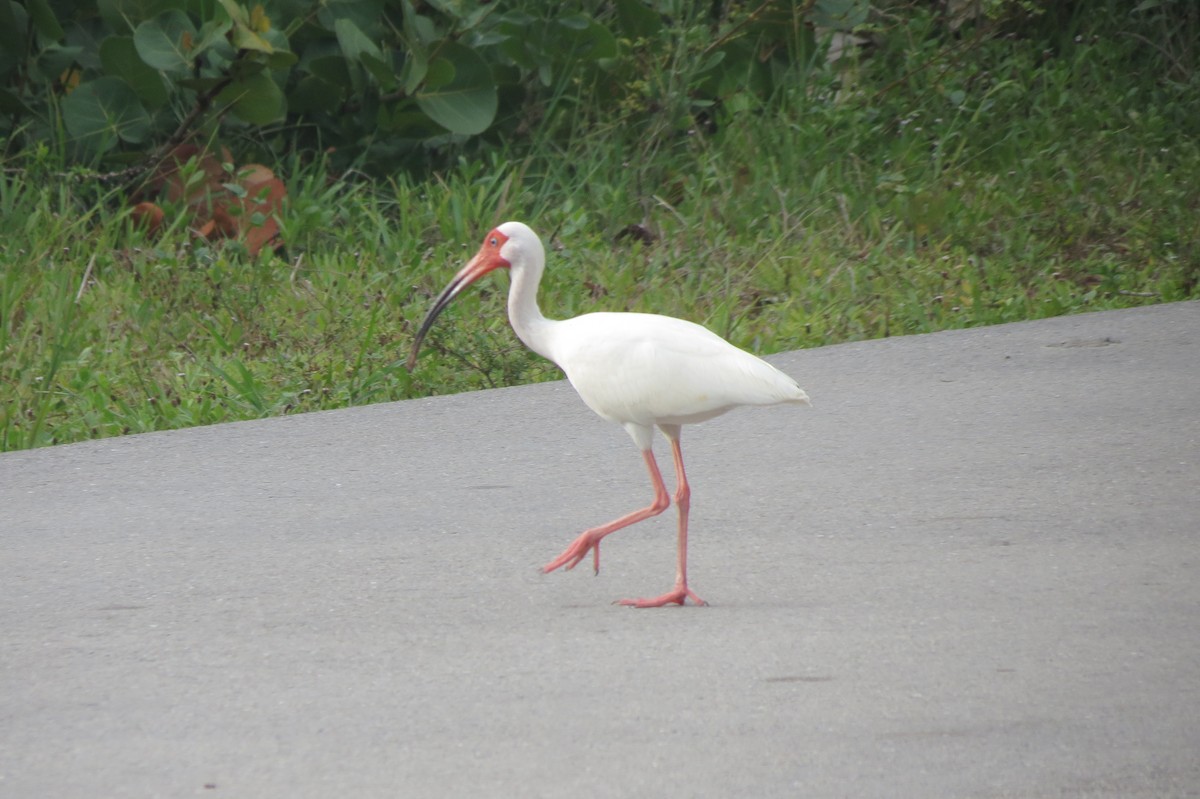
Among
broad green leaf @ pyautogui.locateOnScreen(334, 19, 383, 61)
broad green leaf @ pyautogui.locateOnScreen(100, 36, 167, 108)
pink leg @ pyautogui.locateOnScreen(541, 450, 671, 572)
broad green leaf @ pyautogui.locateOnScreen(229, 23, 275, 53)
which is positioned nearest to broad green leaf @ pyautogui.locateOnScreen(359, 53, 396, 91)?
broad green leaf @ pyautogui.locateOnScreen(334, 19, 383, 61)

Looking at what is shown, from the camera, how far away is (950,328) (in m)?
7.38

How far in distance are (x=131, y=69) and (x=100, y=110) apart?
26 cm

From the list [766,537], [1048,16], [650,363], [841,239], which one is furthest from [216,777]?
[1048,16]

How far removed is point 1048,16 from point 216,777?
9.35 meters

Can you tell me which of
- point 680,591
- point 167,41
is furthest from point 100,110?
point 680,591

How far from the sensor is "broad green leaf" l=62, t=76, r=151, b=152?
27.7ft

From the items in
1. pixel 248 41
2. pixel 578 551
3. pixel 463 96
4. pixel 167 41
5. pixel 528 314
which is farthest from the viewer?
pixel 463 96

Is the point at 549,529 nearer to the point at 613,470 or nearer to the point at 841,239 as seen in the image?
the point at 613,470

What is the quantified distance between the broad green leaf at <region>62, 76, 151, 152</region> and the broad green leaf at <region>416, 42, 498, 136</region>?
140cm

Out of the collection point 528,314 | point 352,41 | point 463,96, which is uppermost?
point 528,314

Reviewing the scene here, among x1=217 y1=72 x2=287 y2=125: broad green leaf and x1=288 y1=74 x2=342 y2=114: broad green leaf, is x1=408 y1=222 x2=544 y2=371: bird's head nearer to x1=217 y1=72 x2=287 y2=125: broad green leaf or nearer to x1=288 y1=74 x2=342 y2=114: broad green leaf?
x1=217 y1=72 x2=287 y2=125: broad green leaf

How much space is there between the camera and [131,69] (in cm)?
837

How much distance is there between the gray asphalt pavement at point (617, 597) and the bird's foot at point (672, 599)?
0.05 m

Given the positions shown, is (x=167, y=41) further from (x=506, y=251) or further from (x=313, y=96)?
(x=506, y=251)
